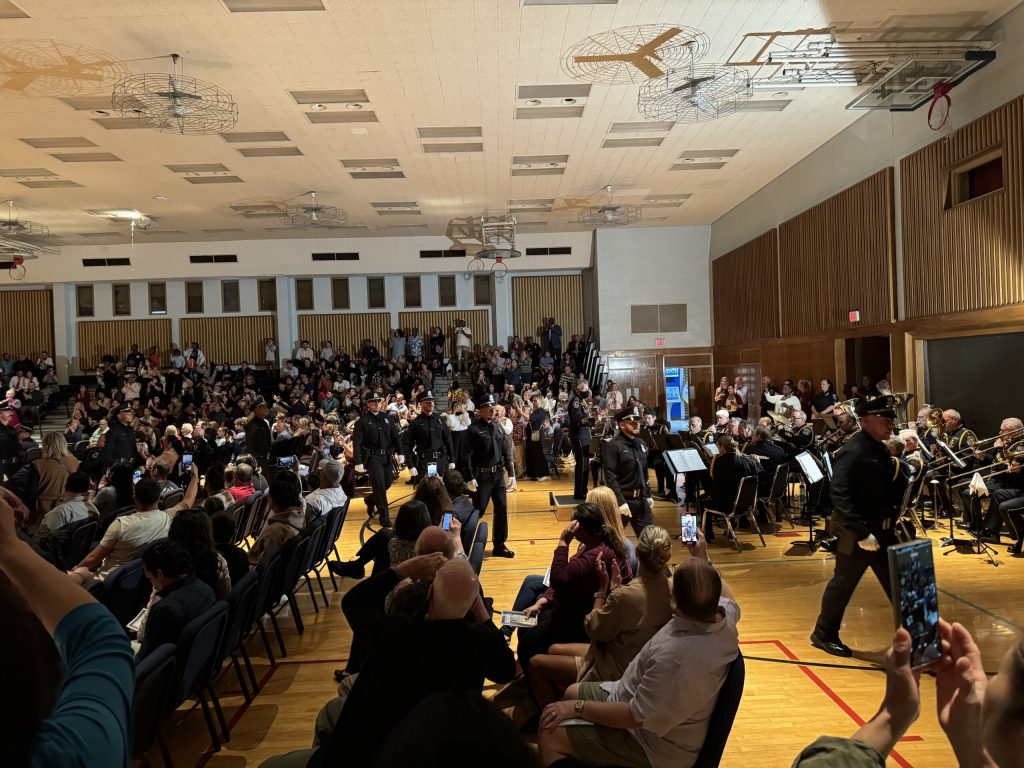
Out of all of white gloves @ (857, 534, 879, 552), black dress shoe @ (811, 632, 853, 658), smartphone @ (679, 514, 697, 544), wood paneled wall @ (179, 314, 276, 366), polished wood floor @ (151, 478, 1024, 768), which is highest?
wood paneled wall @ (179, 314, 276, 366)

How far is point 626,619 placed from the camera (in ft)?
11.5

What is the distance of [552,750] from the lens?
10.2ft

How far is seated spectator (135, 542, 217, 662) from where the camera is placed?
3805 millimetres

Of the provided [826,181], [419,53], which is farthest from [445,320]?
[419,53]

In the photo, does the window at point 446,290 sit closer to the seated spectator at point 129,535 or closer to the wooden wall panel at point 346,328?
the wooden wall panel at point 346,328

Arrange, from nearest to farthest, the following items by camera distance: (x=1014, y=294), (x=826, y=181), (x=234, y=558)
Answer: (x=234, y=558) < (x=1014, y=294) < (x=826, y=181)

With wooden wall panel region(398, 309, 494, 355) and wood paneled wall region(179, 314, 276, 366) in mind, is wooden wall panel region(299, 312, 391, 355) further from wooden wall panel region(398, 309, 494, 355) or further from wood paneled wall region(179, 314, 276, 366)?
wood paneled wall region(179, 314, 276, 366)

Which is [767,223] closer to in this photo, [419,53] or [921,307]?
[921,307]

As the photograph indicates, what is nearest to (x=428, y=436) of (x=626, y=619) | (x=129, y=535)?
(x=129, y=535)

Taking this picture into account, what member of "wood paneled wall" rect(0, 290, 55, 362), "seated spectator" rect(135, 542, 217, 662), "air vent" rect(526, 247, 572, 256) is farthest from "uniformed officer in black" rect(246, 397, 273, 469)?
"wood paneled wall" rect(0, 290, 55, 362)

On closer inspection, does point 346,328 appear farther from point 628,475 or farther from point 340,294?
point 628,475

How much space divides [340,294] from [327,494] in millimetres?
21072

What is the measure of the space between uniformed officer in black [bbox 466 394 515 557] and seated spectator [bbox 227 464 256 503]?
8.22 ft

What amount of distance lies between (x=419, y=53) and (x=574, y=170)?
23.5 ft
